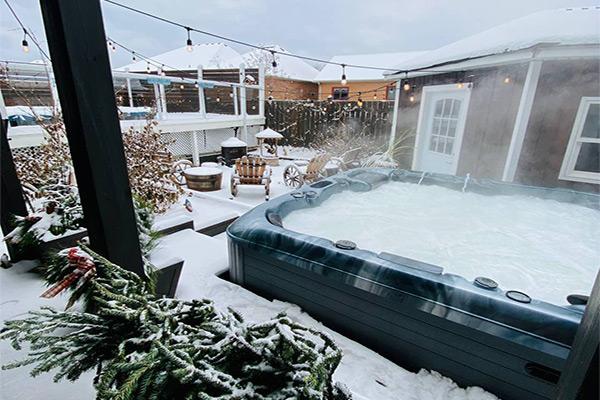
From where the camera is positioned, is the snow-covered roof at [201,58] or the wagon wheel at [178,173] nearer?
the wagon wheel at [178,173]

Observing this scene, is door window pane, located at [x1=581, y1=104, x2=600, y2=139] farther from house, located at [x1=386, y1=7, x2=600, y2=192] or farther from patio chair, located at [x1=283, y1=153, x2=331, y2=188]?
patio chair, located at [x1=283, y1=153, x2=331, y2=188]

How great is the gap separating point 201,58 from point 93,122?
1536 cm

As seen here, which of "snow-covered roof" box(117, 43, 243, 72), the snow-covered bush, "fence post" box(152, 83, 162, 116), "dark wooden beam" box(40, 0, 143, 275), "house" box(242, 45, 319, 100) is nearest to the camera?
the snow-covered bush

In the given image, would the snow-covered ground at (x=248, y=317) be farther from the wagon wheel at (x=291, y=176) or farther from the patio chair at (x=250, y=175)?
the wagon wheel at (x=291, y=176)

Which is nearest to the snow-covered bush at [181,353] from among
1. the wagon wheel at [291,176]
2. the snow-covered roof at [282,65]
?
the wagon wheel at [291,176]

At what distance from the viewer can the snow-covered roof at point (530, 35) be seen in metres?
3.64

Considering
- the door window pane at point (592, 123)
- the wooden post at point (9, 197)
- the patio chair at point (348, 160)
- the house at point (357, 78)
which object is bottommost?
the patio chair at point (348, 160)

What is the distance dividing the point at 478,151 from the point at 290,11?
12.7ft

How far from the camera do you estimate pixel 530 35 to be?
4016 mm

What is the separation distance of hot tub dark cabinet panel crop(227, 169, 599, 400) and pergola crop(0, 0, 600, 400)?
1219 millimetres

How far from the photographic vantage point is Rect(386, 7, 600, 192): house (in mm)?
3830

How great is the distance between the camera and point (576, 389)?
45cm

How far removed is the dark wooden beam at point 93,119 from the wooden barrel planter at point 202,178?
15.0 ft

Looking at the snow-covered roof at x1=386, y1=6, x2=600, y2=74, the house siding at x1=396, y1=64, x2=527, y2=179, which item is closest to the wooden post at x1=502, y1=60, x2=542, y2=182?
the house siding at x1=396, y1=64, x2=527, y2=179
